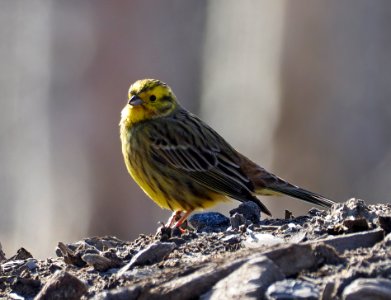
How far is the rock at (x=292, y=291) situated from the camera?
5785 mm

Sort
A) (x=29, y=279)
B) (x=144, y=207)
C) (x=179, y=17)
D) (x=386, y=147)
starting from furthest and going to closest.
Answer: (x=179, y=17), (x=144, y=207), (x=386, y=147), (x=29, y=279)

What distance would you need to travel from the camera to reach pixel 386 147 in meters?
19.0

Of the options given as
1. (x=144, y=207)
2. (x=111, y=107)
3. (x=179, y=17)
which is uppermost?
(x=179, y=17)

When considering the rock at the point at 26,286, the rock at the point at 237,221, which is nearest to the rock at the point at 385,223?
the rock at the point at 237,221

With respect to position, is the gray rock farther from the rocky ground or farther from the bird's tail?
the bird's tail

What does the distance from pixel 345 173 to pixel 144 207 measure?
10.7 feet

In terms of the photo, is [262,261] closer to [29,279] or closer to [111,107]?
[29,279]

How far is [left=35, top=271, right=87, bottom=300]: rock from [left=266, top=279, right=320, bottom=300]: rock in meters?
1.02

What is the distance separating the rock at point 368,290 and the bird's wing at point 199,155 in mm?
4851

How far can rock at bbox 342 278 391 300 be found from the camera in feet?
18.4

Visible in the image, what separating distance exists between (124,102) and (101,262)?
42.6 ft

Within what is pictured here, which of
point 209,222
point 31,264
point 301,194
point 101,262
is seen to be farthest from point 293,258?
point 301,194

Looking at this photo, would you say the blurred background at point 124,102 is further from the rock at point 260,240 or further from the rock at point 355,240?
the rock at point 355,240

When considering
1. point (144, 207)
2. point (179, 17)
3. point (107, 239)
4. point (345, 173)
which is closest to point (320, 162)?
point (345, 173)
